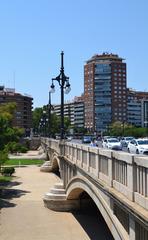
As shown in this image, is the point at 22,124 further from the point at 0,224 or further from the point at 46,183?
the point at 0,224

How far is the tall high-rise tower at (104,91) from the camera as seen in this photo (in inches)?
6762

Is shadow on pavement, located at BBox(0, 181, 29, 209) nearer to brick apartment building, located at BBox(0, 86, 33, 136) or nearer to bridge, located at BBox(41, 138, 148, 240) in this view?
bridge, located at BBox(41, 138, 148, 240)

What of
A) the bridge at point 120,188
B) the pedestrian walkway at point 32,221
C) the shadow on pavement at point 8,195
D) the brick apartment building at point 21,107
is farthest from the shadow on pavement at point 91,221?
the brick apartment building at point 21,107

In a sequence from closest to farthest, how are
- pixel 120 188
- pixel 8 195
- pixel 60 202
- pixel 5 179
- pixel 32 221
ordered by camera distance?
pixel 120 188
pixel 32 221
pixel 60 202
pixel 8 195
pixel 5 179

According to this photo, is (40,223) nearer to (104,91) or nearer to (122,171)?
(122,171)

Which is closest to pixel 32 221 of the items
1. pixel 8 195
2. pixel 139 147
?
pixel 139 147

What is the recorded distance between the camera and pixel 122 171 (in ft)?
41.1

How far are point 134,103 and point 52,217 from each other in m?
168

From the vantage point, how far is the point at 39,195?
145ft

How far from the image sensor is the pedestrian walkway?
1032 inches

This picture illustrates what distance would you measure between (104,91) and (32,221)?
150m

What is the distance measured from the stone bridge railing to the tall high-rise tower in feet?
493

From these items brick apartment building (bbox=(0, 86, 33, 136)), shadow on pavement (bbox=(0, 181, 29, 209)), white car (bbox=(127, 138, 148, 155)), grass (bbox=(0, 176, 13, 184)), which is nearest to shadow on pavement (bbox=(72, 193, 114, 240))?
white car (bbox=(127, 138, 148, 155))

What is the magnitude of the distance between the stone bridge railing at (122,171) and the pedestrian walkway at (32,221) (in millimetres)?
7427
